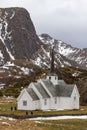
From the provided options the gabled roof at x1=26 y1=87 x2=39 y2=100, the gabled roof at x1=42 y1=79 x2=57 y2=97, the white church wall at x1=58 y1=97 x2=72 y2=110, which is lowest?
the white church wall at x1=58 y1=97 x2=72 y2=110

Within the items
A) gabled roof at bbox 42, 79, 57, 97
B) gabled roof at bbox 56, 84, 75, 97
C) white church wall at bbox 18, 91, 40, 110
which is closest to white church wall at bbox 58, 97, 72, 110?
gabled roof at bbox 56, 84, 75, 97

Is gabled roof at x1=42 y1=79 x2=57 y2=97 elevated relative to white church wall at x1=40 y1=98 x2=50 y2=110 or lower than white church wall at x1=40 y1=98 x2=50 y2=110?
elevated

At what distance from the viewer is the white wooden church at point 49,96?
310ft

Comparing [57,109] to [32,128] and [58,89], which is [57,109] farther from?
[32,128]

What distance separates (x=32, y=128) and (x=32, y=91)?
44519mm

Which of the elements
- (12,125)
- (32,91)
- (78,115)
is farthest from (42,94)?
(12,125)

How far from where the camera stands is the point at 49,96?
324 feet

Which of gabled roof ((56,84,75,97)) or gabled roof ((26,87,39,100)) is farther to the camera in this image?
gabled roof ((56,84,75,97))

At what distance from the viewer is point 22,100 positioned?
94.8 metres

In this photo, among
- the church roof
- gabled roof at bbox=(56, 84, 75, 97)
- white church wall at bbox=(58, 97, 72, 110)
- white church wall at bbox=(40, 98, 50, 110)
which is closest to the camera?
white church wall at bbox=(40, 98, 50, 110)

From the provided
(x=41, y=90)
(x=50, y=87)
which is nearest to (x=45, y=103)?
(x=41, y=90)

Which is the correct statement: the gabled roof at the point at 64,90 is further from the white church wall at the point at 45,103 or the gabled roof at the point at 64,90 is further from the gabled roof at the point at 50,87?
the white church wall at the point at 45,103

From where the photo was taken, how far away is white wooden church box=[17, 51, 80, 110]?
310 feet

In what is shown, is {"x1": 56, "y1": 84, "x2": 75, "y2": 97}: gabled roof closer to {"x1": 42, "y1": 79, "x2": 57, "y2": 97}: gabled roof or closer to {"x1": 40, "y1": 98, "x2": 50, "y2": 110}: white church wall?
{"x1": 42, "y1": 79, "x2": 57, "y2": 97}: gabled roof
